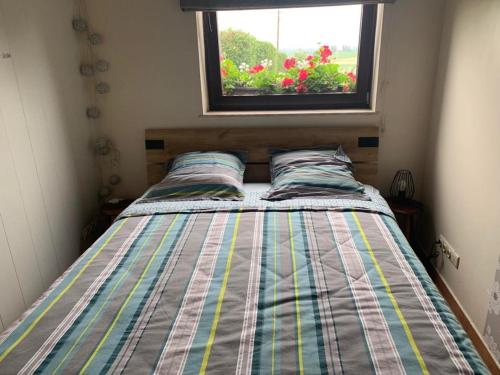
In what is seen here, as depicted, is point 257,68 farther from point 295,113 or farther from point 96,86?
point 96,86

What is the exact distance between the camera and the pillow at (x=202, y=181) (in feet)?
7.55

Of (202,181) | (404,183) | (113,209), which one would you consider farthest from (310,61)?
(113,209)

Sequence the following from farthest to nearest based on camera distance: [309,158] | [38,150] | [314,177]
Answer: [309,158] → [314,177] → [38,150]

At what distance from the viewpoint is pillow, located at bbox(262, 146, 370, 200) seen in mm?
2264

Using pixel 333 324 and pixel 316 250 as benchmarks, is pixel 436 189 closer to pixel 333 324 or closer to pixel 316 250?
pixel 316 250

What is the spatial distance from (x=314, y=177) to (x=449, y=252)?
0.88 meters

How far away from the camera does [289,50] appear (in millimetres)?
2682

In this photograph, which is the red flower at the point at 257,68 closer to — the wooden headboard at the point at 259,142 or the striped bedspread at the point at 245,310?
the wooden headboard at the point at 259,142

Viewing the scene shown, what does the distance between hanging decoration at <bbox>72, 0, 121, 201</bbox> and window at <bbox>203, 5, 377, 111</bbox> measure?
0.73m

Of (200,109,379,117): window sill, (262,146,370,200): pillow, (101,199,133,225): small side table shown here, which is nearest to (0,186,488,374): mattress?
(262,146,370,200): pillow

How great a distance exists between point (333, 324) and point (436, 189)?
162 centimetres

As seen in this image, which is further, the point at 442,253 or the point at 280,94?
the point at 280,94

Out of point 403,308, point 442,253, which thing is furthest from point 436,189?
point 403,308

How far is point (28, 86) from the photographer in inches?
81.5
